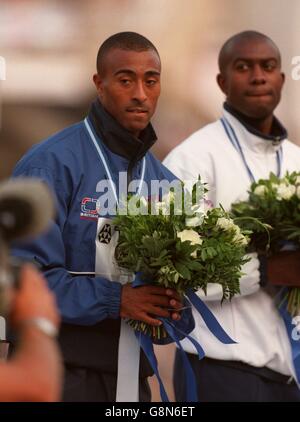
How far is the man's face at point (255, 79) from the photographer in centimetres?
493

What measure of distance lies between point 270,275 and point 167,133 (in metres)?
1.22

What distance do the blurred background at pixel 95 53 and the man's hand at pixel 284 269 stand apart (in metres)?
0.87

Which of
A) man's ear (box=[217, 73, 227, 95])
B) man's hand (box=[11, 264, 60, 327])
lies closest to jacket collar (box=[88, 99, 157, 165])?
man's ear (box=[217, 73, 227, 95])

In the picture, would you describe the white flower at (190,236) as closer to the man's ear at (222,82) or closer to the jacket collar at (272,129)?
the jacket collar at (272,129)

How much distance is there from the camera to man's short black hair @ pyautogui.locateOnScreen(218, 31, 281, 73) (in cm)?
501

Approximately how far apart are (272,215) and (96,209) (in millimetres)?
886

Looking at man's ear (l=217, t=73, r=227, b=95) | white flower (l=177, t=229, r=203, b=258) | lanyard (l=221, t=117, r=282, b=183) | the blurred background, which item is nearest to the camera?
white flower (l=177, t=229, r=203, b=258)

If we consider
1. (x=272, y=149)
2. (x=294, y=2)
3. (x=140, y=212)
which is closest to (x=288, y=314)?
(x=272, y=149)

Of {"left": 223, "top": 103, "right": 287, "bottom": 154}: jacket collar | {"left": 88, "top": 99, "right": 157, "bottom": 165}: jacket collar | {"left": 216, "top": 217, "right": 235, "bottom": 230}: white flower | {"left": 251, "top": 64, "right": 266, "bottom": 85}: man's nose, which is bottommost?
{"left": 216, "top": 217, "right": 235, "bottom": 230}: white flower

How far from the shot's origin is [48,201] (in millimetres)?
2176

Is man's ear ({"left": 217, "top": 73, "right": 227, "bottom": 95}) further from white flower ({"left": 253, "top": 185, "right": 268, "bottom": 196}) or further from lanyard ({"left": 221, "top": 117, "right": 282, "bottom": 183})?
white flower ({"left": 253, "top": 185, "right": 268, "bottom": 196})

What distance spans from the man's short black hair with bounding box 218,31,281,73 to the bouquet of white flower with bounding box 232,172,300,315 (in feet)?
2.45

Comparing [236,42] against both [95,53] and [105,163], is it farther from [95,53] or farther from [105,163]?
[105,163]

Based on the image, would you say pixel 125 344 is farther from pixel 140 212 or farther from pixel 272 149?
pixel 272 149
